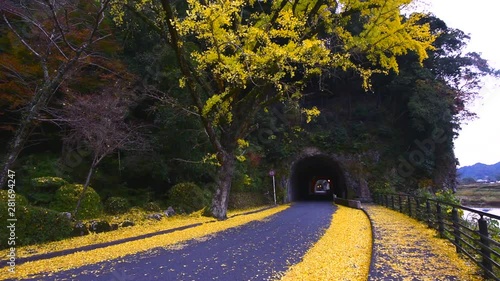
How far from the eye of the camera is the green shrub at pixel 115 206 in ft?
37.9

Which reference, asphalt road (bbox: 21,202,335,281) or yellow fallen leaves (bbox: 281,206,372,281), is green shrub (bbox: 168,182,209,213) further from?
yellow fallen leaves (bbox: 281,206,372,281)

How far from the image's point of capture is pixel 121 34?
15117mm

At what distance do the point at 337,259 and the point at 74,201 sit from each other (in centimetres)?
783

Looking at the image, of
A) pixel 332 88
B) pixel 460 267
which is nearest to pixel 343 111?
pixel 332 88

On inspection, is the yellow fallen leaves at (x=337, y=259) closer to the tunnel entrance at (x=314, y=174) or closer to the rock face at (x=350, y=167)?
the rock face at (x=350, y=167)

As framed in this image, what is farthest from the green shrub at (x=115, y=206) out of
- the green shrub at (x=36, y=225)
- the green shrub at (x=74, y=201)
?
the green shrub at (x=36, y=225)

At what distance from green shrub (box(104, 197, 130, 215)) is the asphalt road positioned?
5.24 meters

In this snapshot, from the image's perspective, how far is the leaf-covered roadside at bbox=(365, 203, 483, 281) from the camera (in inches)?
168

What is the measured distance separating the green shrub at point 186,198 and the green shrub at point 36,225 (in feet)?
17.6

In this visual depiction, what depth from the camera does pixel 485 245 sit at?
13.5 ft

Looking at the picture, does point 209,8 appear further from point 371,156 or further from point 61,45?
point 371,156

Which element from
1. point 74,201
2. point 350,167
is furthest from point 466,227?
point 350,167

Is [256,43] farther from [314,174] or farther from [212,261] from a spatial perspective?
[314,174]

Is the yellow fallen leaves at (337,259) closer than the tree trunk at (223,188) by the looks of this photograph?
Yes
